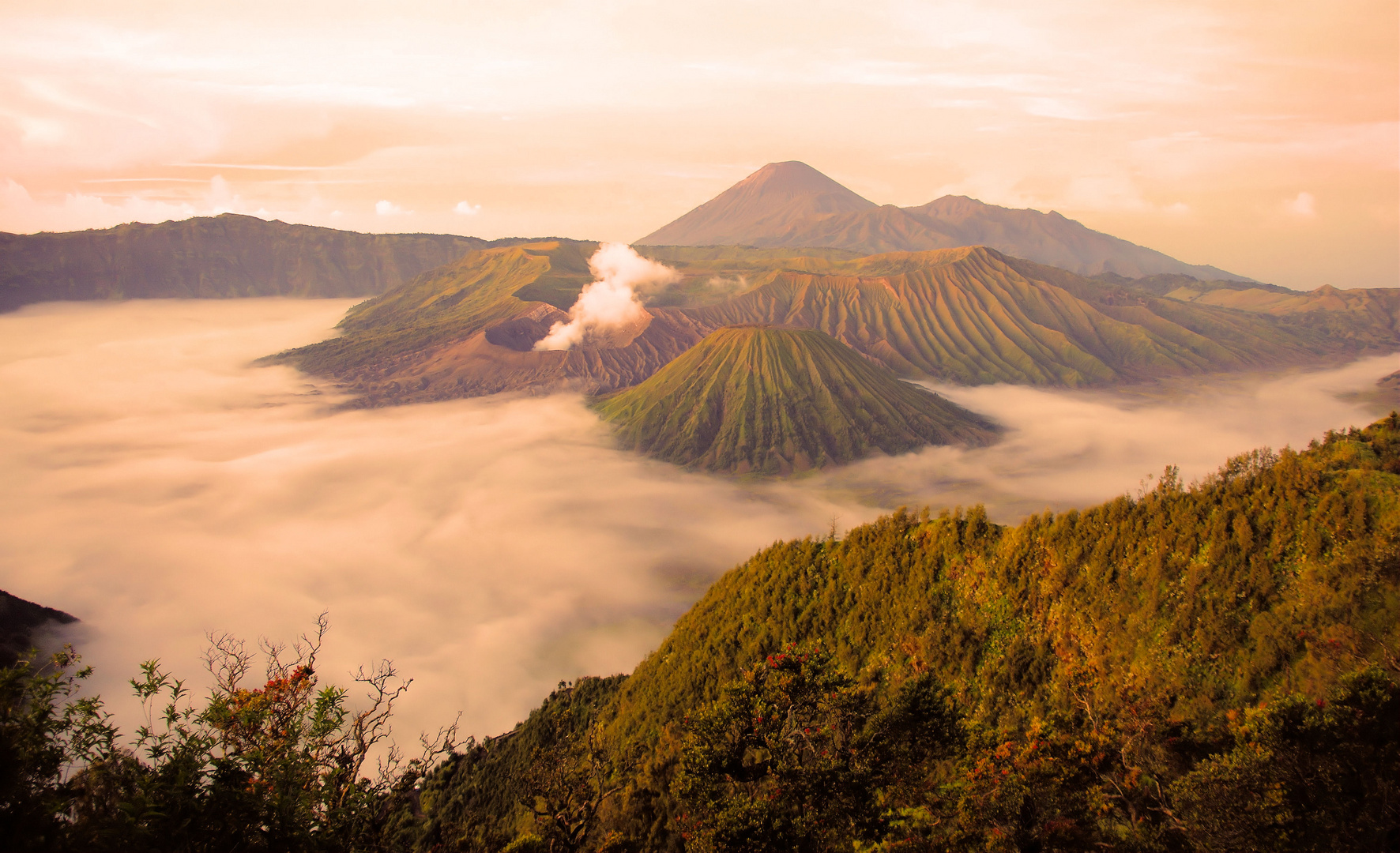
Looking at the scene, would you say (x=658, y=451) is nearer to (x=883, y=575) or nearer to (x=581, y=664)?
(x=581, y=664)

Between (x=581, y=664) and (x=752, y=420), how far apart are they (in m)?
73.3

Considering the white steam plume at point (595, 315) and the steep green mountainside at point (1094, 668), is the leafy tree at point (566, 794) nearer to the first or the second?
the steep green mountainside at point (1094, 668)

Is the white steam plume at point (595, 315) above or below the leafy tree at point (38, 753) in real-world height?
above

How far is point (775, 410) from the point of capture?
13075 cm

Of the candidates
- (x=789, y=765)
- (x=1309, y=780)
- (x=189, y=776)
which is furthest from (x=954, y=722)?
(x=189, y=776)

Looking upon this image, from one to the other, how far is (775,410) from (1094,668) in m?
102

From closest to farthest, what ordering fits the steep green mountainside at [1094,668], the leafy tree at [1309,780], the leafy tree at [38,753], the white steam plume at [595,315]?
the leafy tree at [38,753] → the leafy tree at [1309,780] → the steep green mountainside at [1094,668] → the white steam plume at [595,315]

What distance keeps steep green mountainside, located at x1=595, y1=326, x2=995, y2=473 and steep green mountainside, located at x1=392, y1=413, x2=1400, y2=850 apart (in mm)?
76894

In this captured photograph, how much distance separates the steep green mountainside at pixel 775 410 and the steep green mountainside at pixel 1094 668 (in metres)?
76.9

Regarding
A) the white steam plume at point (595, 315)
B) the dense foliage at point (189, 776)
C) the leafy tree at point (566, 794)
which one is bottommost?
the leafy tree at point (566, 794)

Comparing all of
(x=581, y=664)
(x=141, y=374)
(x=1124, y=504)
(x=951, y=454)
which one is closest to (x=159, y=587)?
(x=581, y=664)

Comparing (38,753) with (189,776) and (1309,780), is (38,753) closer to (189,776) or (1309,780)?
(189,776)

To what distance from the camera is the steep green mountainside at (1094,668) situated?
17891mm

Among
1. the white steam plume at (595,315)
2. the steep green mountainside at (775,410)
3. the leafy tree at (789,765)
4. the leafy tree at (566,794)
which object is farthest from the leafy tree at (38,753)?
the white steam plume at (595,315)
